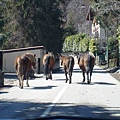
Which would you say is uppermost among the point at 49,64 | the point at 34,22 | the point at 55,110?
the point at 34,22

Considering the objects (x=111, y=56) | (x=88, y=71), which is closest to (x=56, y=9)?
(x=111, y=56)

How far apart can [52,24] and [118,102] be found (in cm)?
3530

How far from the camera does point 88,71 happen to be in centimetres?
2953

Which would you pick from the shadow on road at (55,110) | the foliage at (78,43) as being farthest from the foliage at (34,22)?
the shadow on road at (55,110)

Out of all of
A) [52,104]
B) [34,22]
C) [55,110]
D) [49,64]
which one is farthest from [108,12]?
[55,110]

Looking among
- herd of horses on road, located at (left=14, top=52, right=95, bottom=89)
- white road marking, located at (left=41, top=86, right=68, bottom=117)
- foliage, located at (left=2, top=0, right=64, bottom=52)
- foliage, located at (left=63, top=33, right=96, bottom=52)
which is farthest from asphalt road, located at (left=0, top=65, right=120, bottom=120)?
foliage, located at (left=63, top=33, right=96, bottom=52)

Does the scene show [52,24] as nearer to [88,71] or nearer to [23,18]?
[23,18]

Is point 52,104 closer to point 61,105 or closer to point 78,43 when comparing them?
point 61,105

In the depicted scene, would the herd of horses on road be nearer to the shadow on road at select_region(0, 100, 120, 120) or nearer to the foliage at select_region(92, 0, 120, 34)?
the foliage at select_region(92, 0, 120, 34)

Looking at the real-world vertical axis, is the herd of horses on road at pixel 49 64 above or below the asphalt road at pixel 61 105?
above

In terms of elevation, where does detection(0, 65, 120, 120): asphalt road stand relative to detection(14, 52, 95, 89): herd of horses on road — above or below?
below

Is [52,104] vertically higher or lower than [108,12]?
lower

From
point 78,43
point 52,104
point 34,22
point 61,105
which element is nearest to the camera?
point 61,105

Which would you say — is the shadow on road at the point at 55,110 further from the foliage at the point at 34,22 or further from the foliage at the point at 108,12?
the foliage at the point at 34,22
